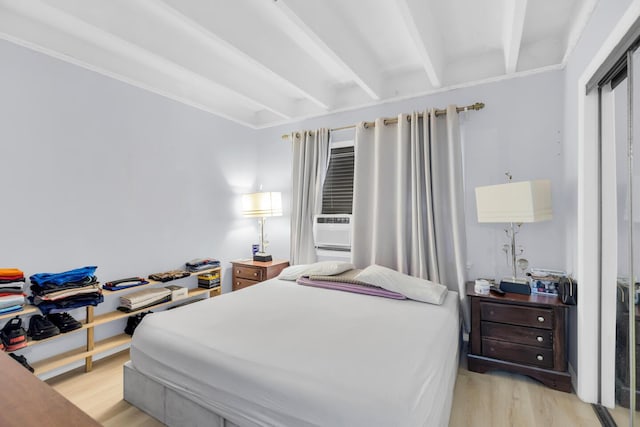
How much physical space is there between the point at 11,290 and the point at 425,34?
3.42 metres

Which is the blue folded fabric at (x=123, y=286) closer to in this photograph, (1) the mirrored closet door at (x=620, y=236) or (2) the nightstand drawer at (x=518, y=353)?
(2) the nightstand drawer at (x=518, y=353)

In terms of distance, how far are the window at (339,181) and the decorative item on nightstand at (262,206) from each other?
60cm

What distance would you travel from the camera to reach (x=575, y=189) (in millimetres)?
2160

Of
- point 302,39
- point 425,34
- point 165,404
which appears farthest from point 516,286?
point 302,39

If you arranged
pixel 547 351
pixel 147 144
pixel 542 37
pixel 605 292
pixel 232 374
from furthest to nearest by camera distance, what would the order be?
1. pixel 147 144
2. pixel 542 37
3. pixel 547 351
4. pixel 605 292
5. pixel 232 374

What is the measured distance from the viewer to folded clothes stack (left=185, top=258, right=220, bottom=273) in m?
3.23

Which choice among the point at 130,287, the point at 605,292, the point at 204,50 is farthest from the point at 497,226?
the point at 130,287

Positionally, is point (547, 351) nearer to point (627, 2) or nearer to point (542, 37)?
point (627, 2)

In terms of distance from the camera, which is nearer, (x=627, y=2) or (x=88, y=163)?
(x=627, y=2)

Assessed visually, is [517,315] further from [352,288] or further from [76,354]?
[76,354]

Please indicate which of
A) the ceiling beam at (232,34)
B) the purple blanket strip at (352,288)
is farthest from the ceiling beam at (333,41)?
the purple blanket strip at (352,288)

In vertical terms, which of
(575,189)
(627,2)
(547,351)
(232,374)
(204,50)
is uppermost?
(204,50)

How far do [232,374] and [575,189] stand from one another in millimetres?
2595

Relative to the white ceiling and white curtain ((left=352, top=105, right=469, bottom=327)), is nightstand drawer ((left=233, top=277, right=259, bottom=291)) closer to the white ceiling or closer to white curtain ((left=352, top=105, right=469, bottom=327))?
white curtain ((left=352, top=105, right=469, bottom=327))
